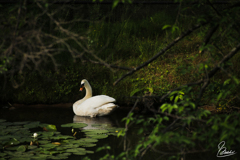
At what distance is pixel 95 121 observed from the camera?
618cm

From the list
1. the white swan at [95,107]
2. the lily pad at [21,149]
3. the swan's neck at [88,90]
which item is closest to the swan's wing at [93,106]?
the white swan at [95,107]

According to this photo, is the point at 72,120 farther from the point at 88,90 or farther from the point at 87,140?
the point at 87,140

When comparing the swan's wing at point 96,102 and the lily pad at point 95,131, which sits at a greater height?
the swan's wing at point 96,102

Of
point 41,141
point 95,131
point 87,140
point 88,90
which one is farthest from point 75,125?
point 88,90

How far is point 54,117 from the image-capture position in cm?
628

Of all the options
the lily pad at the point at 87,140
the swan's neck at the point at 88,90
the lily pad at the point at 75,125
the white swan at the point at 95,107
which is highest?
the swan's neck at the point at 88,90

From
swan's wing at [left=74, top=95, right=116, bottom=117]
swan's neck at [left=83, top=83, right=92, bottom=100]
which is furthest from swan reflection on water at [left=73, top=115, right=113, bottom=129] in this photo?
swan's neck at [left=83, top=83, right=92, bottom=100]

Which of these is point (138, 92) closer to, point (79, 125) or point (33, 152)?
point (79, 125)

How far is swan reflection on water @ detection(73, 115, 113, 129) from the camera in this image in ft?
18.7

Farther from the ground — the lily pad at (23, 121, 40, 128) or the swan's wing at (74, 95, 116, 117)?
the swan's wing at (74, 95, 116, 117)

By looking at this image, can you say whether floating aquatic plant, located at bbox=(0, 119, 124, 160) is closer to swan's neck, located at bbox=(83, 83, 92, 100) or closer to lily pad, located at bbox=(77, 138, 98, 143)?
lily pad, located at bbox=(77, 138, 98, 143)

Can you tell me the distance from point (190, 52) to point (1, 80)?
484cm

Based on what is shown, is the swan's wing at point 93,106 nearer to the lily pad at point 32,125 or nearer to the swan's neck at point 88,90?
the swan's neck at point 88,90

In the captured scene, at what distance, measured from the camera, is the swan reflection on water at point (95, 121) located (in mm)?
5715
